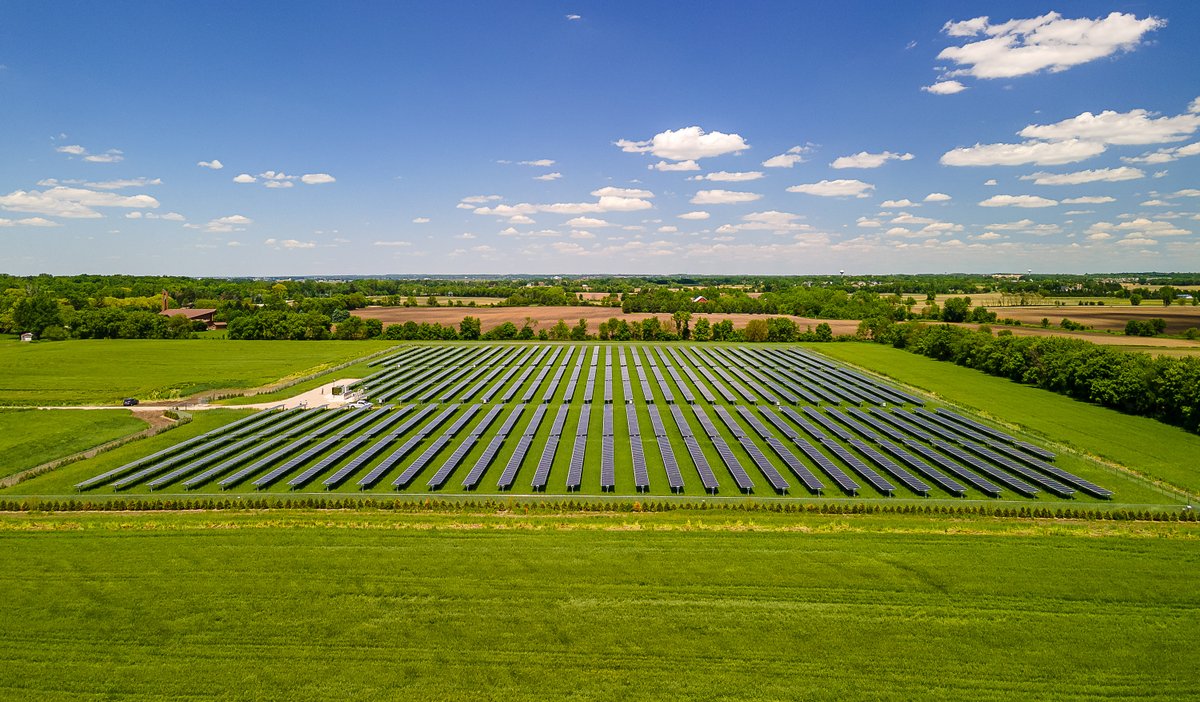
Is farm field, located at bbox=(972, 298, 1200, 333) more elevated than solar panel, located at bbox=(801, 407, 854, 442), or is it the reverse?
farm field, located at bbox=(972, 298, 1200, 333)

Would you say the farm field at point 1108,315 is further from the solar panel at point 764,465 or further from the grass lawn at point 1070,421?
the solar panel at point 764,465

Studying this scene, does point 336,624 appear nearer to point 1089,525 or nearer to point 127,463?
point 127,463

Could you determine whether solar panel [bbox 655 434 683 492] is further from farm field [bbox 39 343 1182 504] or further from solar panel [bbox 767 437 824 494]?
solar panel [bbox 767 437 824 494]

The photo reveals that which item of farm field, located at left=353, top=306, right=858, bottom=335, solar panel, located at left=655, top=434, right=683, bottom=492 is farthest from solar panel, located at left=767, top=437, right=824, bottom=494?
farm field, located at left=353, top=306, right=858, bottom=335

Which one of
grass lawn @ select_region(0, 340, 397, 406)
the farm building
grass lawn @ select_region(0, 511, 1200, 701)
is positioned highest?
the farm building

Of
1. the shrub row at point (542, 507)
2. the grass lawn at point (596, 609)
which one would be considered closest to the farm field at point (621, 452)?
the shrub row at point (542, 507)

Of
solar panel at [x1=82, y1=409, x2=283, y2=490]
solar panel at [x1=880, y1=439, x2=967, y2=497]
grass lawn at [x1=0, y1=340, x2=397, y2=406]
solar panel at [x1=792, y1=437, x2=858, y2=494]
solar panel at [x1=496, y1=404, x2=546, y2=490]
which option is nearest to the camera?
solar panel at [x1=880, y1=439, x2=967, y2=497]
